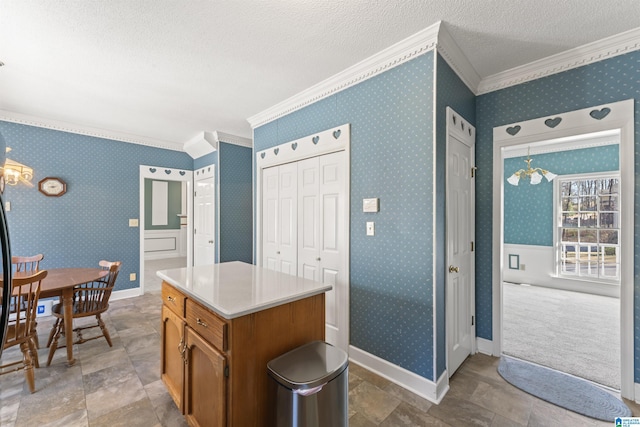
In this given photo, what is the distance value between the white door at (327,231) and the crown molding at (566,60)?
156 cm

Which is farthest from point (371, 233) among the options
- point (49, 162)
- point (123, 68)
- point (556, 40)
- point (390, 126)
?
point (49, 162)

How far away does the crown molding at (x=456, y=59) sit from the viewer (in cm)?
200

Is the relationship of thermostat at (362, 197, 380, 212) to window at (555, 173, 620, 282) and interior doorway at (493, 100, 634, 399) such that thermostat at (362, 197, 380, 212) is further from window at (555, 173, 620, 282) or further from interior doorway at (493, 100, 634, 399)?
window at (555, 173, 620, 282)

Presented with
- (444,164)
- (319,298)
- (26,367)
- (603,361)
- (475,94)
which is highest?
(475,94)

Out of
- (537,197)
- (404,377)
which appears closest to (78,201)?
(404,377)

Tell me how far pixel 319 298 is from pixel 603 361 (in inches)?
111

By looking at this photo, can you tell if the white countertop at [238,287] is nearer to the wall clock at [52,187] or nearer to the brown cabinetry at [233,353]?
the brown cabinetry at [233,353]

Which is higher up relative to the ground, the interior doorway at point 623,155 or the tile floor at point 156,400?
the interior doorway at point 623,155

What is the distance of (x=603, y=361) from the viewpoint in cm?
250

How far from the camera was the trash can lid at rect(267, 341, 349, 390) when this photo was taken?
1.22 m

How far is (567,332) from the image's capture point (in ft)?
10.3

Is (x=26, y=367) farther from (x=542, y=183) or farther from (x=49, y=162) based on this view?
(x=542, y=183)

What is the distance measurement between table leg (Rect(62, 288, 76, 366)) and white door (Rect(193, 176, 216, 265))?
2.08 meters

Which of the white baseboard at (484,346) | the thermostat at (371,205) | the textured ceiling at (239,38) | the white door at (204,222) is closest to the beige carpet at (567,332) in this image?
the white baseboard at (484,346)
